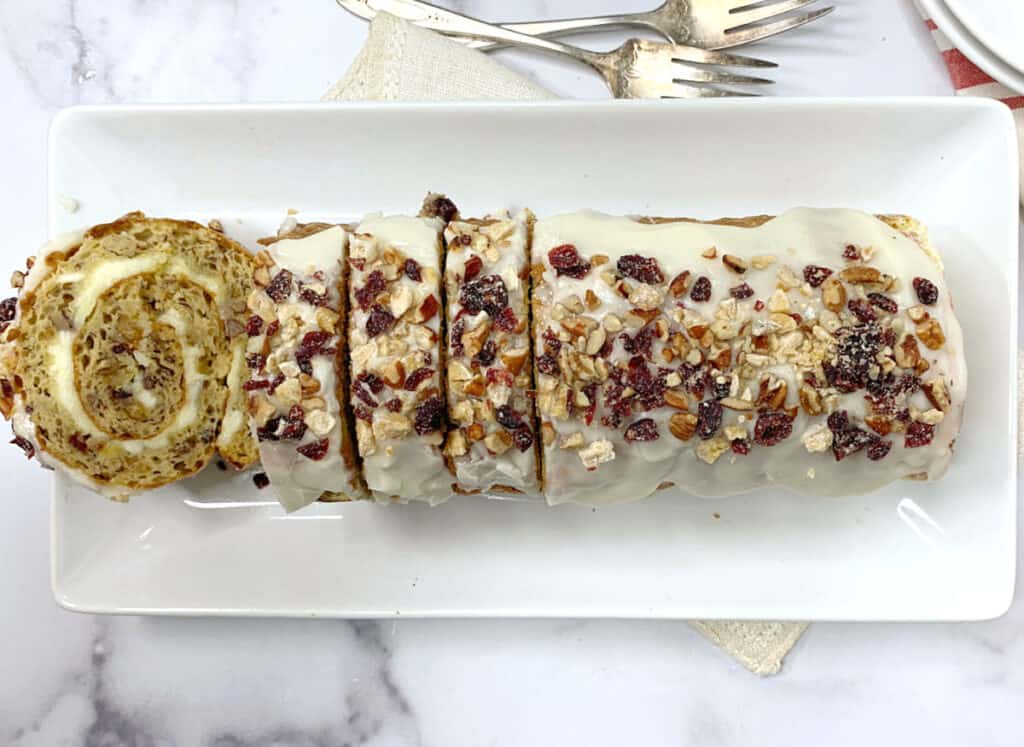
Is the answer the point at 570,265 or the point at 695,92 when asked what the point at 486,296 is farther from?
the point at 695,92

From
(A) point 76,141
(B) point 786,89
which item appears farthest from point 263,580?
(B) point 786,89

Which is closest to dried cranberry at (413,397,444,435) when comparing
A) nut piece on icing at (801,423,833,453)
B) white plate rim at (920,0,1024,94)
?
nut piece on icing at (801,423,833,453)

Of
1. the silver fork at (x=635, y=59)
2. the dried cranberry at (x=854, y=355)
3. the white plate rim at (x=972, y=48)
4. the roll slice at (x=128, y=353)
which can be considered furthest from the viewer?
the silver fork at (x=635, y=59)

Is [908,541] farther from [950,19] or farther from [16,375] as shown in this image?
[16,375]

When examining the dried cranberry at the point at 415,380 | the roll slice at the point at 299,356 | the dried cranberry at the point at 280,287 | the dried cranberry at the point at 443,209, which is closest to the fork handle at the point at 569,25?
the dried cranberry at the point at 443,209

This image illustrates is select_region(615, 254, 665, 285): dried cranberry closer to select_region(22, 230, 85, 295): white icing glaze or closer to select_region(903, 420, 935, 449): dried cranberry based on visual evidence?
select_region(903, 420, 935, 449): dried cranberry

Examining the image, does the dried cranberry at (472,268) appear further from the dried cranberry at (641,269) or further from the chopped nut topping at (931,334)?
the chopped nut topping at (931,334)

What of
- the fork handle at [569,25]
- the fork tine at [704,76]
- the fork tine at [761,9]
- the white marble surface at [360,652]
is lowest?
the white marble surface at [360,652]

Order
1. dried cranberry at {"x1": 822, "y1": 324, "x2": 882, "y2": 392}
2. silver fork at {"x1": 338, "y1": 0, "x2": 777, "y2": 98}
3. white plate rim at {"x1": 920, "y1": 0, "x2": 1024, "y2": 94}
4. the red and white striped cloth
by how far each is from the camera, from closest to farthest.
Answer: dried cranberry at {"x1": 822, "y1": 324, "x2": 882, "y2": 392}, white plate rim at {"x1": 920, "y1": 0, "x2": 1024, "y2": 94}, the red and white striped cloth, silver fork at {"x1": 338, "y1": 0, "x2": 777, "y2": 98}
